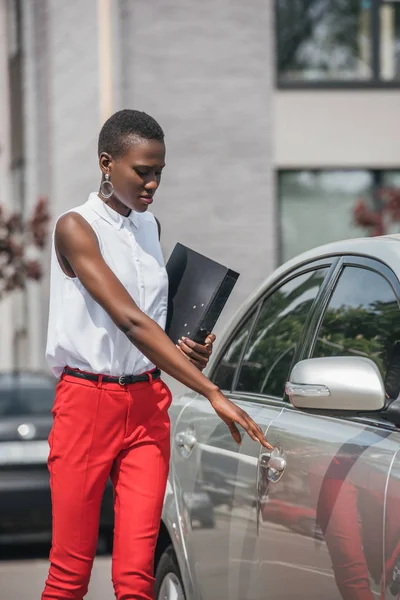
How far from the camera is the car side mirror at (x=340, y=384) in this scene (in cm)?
304

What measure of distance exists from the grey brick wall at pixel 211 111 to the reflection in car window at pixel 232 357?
32.8 ft

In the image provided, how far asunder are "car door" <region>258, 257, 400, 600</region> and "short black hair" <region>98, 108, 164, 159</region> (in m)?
0.70

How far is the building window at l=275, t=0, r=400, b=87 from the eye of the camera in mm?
14789

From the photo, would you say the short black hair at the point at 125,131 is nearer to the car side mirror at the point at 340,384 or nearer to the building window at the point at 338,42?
the car side mirror at the point at 340,384

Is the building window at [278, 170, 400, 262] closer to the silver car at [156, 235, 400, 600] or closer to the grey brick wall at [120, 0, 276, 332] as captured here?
the grey brick wall at [120, 0, 276, 332]

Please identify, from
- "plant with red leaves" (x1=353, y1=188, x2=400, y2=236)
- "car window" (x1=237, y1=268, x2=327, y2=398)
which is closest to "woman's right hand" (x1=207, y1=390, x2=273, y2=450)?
"car window" (x1=237, y1=268, x2=327, y2=398)

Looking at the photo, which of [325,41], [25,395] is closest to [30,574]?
[25,395]

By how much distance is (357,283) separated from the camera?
370 centimetres

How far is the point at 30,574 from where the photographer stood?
303 inches

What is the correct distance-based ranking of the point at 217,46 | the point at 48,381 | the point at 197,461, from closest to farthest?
1. the point at 197,461
2. the point at 48,381
3. the point at 217,46

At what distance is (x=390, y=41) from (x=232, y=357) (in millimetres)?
11226

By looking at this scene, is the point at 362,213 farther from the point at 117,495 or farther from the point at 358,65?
the point at 117,495

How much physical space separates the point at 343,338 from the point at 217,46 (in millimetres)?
11326

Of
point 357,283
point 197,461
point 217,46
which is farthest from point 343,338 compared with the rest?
point 217,46
